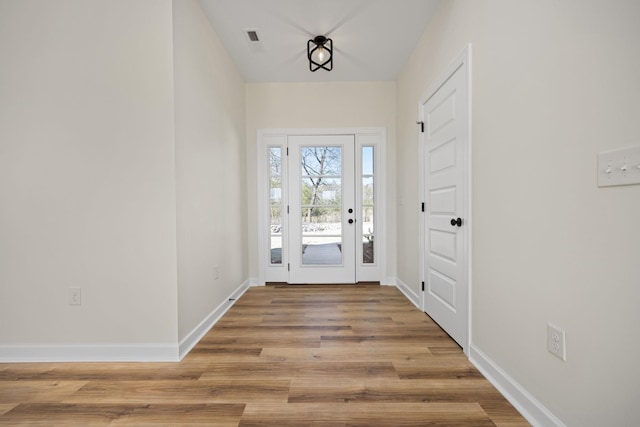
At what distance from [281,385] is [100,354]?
1.28m

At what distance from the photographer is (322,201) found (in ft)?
12.9

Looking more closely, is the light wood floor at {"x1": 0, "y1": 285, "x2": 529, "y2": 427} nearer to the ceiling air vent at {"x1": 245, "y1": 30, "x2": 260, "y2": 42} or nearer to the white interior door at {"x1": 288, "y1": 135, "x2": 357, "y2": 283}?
the white interior door at {"x1": 288, "y1": 135, "x2": 357, "y2": 283}

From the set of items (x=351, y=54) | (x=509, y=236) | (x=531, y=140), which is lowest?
(x=509, y=236)

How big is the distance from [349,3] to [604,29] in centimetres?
192

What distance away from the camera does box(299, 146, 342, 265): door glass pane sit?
12.8 ft

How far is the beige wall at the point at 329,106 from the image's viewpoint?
3.83 metres

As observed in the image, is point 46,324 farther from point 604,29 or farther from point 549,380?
point 604,29

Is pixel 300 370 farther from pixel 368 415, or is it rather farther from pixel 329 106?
pixel 329 106

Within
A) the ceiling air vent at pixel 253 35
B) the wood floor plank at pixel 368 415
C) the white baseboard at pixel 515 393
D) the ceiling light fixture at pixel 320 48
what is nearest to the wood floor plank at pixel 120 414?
the wood floor plank at pixel 368 415

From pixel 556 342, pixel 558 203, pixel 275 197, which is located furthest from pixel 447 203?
pixel 275 197

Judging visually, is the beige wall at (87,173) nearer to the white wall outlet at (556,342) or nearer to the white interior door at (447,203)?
the white interior door at (447,203)

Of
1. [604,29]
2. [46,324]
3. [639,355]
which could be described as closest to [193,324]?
[46,324]

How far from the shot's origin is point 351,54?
3.18 meters

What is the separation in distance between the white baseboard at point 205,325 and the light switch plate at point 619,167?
7.81 feet
